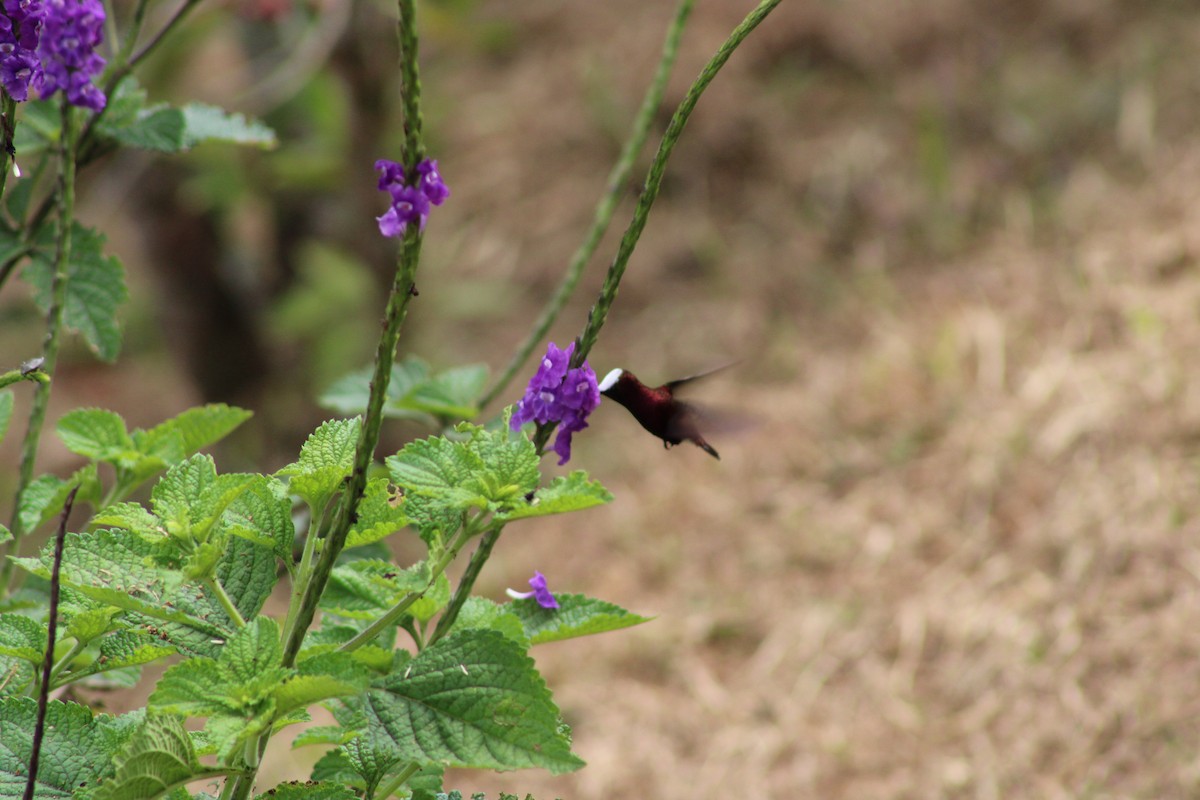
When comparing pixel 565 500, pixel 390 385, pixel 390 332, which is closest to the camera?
pixel 390 332

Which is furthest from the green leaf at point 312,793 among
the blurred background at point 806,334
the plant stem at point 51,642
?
the blurred background at point 806,334

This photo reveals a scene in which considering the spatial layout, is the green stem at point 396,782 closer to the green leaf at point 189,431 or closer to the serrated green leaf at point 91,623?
the serrated green leaf at point 91,623

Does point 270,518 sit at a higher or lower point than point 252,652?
higher

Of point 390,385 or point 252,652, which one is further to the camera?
point 390,385

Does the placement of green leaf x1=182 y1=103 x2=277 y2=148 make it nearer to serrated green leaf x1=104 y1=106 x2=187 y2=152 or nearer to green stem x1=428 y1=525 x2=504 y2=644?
serrated green leaf x1=104 y1=106 x2=187 y2=152

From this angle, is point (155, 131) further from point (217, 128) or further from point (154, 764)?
point (154, 764)

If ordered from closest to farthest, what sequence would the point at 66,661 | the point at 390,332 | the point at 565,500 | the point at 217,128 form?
the point at 390,332 < the point at 565,500 < the point at 66,661 < the point at 217,128

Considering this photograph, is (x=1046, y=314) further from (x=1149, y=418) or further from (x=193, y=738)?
(x=193, y=738)

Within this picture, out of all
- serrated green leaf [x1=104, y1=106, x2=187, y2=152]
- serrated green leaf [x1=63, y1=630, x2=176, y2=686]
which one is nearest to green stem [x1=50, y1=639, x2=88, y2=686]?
serrated green leaf [x1=63, y1=630, x2=176, y2=686]

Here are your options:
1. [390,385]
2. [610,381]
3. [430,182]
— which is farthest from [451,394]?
[430,182]
